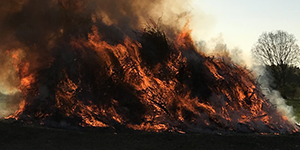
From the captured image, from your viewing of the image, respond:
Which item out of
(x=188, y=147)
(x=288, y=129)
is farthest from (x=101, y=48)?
(x=288, y=129)

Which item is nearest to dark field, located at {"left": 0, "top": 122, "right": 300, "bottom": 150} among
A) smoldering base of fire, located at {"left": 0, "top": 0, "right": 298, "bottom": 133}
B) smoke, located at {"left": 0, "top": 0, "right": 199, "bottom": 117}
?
smoldering base of fire, located at {"left": 0, "top": 0, "right": 298, "bottom": 133}

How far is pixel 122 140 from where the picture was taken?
7.24m

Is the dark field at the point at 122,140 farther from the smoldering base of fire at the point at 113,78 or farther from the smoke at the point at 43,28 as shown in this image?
the smoke at the point at 43,28

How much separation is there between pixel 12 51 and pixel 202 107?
7496mm

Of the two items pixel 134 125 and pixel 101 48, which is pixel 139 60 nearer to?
pixel 101 48

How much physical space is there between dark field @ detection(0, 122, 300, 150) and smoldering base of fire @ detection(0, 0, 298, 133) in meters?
0.79

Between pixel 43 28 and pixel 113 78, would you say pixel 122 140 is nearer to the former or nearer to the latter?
pixel 113 78

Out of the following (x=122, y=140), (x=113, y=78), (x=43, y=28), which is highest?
(x=43, y=28)

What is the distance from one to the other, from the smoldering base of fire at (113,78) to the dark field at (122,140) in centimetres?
79

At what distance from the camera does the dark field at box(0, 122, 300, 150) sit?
6.75 meters

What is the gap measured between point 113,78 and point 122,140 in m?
2.76

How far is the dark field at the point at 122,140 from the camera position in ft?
22.1

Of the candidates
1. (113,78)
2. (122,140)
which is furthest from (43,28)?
(122,140)

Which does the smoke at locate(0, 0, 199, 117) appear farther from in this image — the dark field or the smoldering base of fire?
the dark field
